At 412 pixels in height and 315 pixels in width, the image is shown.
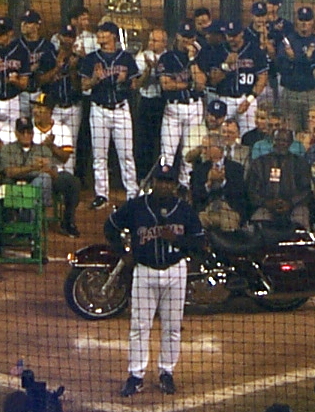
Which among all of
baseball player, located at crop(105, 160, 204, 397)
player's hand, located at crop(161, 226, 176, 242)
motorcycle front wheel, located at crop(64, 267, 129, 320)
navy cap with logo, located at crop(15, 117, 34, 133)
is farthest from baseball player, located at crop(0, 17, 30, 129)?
player's hand, located at crop(161, 226, 176, 242)

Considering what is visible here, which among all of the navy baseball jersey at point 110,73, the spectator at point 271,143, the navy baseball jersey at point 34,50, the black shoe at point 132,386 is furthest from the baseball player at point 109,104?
the black shoe at point 132,386

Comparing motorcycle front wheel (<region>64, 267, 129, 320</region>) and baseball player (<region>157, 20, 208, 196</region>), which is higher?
baseball player (<region>157, 20, 208, 196</region>)

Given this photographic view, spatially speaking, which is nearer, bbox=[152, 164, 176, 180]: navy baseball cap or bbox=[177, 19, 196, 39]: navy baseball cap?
bbox=[152, 164, 176, 180]: navy baseball cap

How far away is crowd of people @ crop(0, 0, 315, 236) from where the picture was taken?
398 inches

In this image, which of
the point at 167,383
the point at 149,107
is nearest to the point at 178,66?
the point at 149,107

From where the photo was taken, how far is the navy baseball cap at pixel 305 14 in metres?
10.4

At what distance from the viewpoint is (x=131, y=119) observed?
10.6 meters

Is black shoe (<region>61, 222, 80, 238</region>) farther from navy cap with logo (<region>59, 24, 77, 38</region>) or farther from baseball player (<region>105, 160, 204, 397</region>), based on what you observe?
baseball player (<region>105, 160, 204, 397</region>)

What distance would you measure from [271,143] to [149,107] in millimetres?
1425

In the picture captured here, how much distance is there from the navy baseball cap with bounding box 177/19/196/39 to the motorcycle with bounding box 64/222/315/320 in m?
2.46

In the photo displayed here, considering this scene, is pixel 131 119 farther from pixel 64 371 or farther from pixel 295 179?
pixel 64 371


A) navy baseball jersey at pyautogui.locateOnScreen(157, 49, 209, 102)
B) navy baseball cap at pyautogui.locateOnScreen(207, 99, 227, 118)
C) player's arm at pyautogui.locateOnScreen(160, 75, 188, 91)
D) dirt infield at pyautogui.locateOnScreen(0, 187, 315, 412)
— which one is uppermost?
navy baseball jersey at pyautogui.locateOnScreen(157, 49, 209, 102)

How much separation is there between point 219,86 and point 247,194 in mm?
1491

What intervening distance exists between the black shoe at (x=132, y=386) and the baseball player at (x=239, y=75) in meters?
3.35
